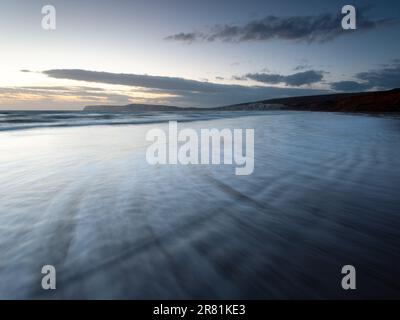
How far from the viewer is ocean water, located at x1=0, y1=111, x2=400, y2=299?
6.26ft

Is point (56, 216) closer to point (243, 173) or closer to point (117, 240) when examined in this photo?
point (117, 240)

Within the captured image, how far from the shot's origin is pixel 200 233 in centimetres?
267

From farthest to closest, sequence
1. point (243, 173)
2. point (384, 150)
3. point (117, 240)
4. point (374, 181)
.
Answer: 1. point (384, 150)
2. point (243, 173)
3. point (374, 181)
4. point (117, 240)

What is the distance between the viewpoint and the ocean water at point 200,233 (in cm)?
191

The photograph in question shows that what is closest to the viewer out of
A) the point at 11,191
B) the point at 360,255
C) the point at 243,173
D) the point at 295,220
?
the point at 360,255

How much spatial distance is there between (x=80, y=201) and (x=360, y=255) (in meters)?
2.77

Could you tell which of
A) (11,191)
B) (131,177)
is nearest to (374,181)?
(131,177)

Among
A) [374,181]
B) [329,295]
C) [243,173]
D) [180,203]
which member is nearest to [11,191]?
[180,203]
